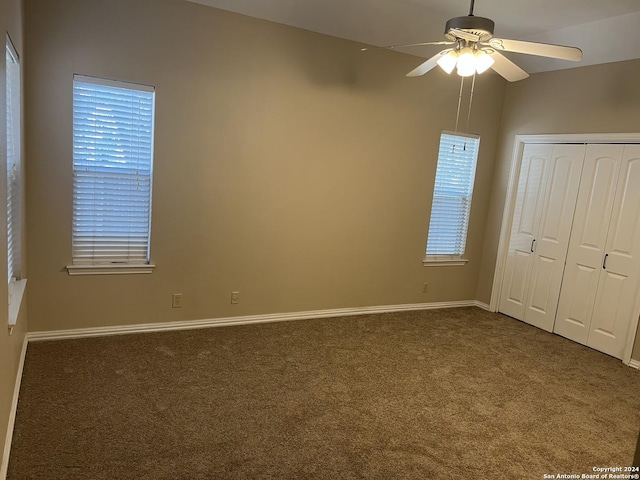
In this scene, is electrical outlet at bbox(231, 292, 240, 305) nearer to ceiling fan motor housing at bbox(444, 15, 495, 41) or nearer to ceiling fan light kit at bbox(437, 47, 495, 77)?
ceiling fan light kit at bbox(437, 47, 495, 77)

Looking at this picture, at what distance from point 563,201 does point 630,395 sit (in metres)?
1.97

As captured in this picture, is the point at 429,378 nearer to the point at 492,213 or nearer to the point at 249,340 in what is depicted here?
the point at 249,340

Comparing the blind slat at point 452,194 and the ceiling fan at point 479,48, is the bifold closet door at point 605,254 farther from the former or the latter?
the ceiling fan at point 479,48

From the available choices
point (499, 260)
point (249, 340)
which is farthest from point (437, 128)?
point (249, 340)

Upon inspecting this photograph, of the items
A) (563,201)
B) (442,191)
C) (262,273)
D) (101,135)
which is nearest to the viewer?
(101,135)

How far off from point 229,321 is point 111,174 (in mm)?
1654

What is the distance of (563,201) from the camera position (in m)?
4.61

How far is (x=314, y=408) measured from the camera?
9.48ft

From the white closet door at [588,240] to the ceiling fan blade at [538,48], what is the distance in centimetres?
212

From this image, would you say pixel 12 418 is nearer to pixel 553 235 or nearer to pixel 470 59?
pixel 470 59

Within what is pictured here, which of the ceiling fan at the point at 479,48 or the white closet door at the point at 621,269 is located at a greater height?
the ceiling fan at the point at 479,48

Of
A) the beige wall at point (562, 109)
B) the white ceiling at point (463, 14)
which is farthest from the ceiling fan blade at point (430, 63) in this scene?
the beige wall at point (562, 109)

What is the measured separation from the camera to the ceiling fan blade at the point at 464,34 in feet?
8.05

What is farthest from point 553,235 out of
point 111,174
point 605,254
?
point 111,174
